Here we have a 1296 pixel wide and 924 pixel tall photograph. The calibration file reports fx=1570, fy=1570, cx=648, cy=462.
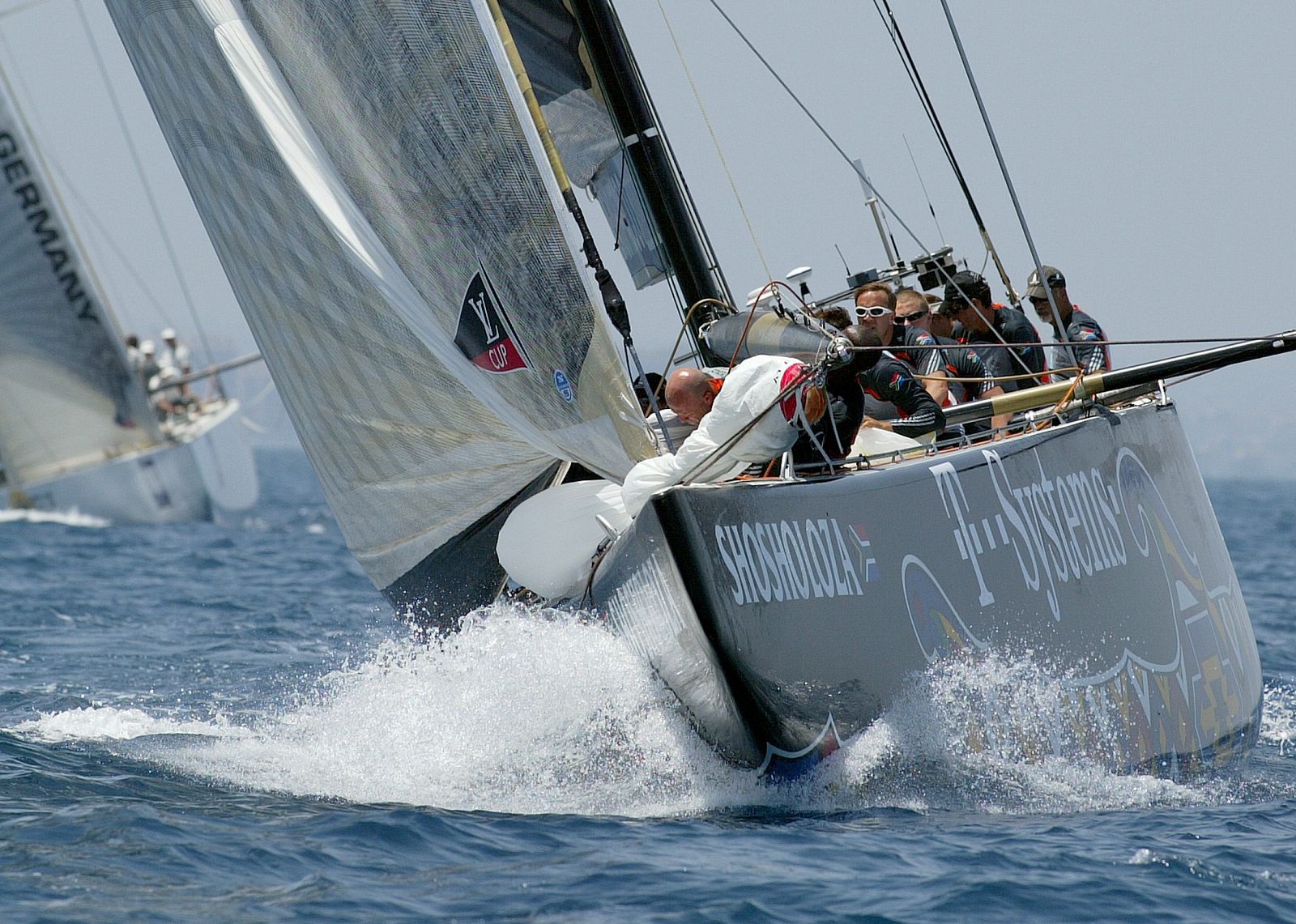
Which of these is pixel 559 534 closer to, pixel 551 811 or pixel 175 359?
pixel 551 811

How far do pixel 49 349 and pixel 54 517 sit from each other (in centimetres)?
234

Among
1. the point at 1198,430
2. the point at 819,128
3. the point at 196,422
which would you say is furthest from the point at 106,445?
the point at 1198,430

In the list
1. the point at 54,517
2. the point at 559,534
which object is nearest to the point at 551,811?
the point at 559,534

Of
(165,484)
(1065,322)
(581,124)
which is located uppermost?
(581,124)

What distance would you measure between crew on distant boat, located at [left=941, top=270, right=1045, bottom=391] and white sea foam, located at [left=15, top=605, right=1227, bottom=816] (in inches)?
65.3

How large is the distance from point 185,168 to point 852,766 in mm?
2850

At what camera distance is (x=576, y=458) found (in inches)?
174

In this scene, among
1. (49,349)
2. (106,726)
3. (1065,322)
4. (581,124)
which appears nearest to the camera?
(106,726)

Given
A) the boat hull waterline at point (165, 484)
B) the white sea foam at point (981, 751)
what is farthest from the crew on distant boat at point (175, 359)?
the white sea foam at point (981, 751)

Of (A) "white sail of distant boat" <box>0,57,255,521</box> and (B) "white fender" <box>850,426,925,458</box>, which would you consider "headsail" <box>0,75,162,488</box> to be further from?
(B) "white fender" <box>850,426,925,458</box>

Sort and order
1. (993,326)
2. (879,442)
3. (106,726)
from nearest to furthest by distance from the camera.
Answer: (879,442) → (106,726) → (993,326)

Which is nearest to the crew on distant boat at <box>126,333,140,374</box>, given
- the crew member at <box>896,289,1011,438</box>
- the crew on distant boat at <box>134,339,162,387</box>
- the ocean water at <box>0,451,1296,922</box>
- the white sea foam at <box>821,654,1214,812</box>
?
the crew on distant boat at <box>134,339,162,387</box>

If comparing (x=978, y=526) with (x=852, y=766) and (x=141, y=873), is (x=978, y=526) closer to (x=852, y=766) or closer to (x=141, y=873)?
(x=852, y=766)

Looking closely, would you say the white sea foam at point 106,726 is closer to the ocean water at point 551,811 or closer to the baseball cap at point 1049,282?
the ocean water at point 551,811
